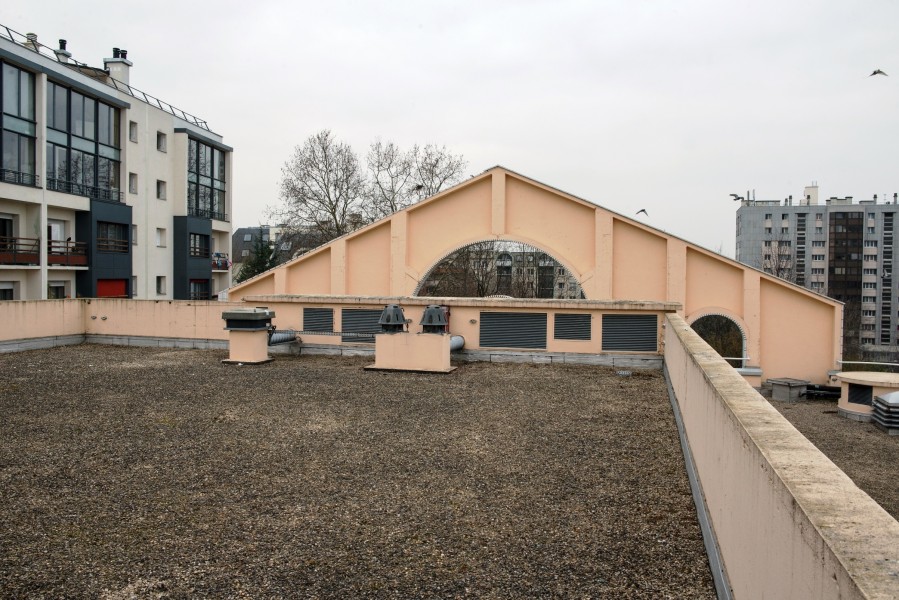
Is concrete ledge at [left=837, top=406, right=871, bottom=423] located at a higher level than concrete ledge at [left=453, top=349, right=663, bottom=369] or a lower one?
lower

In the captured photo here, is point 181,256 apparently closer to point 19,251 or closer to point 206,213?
point 206,213

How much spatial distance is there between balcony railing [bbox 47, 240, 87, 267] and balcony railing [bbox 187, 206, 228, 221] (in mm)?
10441

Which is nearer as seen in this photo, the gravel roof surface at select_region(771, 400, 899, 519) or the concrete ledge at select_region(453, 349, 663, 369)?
the gravel roof surface at select_region(771, 400, 899, 519)

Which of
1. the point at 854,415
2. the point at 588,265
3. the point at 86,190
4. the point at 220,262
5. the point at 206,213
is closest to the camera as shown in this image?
the point at 854,415

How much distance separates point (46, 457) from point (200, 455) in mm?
1647

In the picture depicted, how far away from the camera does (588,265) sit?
26.4m

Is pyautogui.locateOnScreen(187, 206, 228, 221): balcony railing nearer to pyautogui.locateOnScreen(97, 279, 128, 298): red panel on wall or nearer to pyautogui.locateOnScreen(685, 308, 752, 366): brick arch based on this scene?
pyautogui.locateOnScreen(97, 279, 128, 298): red panel on wall

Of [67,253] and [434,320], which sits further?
[67,253]

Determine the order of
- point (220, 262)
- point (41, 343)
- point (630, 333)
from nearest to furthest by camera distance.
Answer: point (630, 333) < point (41, 343) < point (220, 262)

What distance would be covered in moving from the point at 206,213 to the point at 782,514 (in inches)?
1997

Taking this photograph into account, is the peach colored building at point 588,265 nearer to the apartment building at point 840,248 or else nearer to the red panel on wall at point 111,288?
the red panel on wall at point 111,288

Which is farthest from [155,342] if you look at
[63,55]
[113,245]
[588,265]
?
[63,55]

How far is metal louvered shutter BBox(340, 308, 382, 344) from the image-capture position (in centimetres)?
1747

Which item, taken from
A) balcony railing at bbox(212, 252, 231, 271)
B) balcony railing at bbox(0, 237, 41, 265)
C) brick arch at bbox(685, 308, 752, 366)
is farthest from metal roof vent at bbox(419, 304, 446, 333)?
balcony railing at bbox(212, 252, 231, 271)
